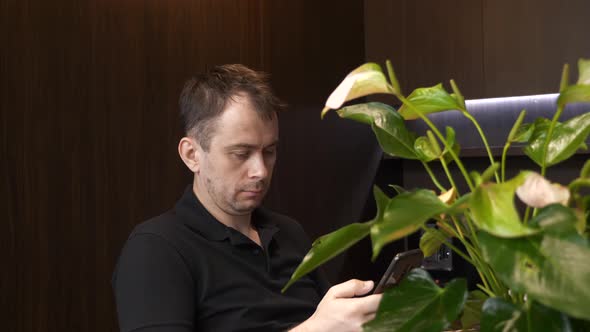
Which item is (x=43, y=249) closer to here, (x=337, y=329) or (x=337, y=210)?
(x=337, y=329)

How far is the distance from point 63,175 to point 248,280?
2.75 ft

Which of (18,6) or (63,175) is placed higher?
(18,6)

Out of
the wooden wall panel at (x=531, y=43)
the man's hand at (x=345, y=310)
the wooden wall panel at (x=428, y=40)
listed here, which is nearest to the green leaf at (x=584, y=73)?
the man's hand at (x=345, y=310)

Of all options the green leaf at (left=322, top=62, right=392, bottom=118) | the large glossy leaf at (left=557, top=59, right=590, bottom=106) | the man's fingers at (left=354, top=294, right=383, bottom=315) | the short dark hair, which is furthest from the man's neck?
the large glossy leaf at (left=557, top=59, right=590, bottom=106)

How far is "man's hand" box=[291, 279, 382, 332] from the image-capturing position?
3.90 ft

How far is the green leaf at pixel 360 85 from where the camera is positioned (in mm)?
738

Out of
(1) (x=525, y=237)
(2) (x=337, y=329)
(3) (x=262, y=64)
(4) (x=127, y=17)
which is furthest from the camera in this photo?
(3) (x=262, y=64)

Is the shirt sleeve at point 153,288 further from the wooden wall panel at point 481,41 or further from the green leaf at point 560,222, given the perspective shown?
the wooden wall panel at point 481,41

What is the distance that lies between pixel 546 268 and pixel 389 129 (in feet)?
1.03

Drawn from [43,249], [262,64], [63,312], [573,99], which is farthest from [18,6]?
[573,99]

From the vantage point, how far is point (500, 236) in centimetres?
61

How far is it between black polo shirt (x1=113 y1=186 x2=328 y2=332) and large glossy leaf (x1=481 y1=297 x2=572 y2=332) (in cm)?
83

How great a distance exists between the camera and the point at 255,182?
163cm

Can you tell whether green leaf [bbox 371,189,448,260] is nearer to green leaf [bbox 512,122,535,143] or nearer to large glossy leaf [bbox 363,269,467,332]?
large glossy leaf [bbox 363,269,467,332]
